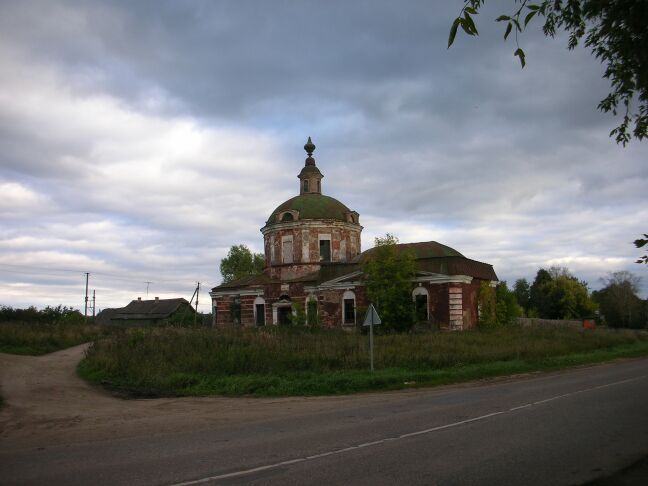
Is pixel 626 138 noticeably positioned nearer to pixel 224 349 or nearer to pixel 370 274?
pixel 224 349

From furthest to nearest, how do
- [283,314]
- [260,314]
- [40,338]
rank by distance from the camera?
[260,314]
[283,314]
[40,338]

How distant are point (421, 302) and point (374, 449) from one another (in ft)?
108

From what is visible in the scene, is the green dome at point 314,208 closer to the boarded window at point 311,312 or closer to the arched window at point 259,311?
the arched window at point 259,311

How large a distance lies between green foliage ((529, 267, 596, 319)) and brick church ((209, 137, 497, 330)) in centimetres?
3292

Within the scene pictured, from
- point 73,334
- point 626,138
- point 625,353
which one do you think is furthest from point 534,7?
point 73,334

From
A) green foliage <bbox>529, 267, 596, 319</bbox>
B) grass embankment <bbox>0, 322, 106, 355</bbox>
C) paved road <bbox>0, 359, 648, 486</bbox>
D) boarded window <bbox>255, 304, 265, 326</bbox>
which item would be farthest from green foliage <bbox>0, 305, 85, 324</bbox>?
green foliage <bbox>529, 267, 596, 319</bbox>

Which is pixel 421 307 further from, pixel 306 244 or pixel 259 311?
pixel 259 311

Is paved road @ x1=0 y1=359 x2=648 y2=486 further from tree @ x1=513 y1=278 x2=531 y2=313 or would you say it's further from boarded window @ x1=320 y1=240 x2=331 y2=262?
tree @ x1=513 y1=278 x2=531 y2=313

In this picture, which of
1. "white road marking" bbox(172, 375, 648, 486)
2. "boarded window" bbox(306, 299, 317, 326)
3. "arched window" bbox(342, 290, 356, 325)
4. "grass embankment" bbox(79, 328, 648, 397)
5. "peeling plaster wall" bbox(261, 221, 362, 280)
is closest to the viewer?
"white road marking" bbox(172, 375, 648, 486)

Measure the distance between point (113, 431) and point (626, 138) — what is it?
978cm

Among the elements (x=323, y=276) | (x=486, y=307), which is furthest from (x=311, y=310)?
(x=486, y=307)

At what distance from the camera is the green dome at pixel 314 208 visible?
4859 centimetres

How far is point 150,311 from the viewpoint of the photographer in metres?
76.7

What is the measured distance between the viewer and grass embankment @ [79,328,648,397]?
1694cm
